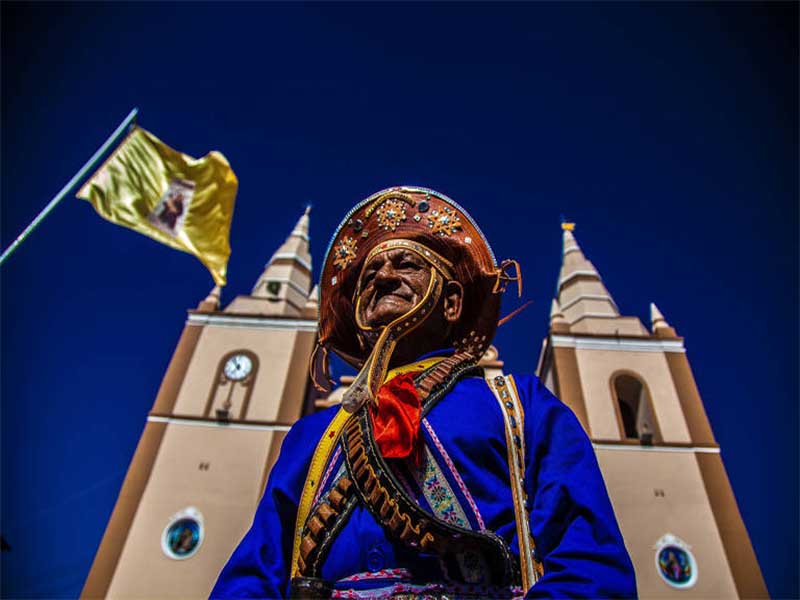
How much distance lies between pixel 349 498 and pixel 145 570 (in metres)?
13.4

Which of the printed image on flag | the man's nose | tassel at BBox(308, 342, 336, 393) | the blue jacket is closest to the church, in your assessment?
the printed image on flag

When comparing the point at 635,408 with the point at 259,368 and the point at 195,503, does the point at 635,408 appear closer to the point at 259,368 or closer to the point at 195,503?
the point at 259,368

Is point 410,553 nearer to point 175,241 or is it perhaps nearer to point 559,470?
point 559,470

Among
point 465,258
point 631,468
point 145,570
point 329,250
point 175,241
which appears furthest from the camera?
point 631,468

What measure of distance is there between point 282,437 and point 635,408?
36.3ft

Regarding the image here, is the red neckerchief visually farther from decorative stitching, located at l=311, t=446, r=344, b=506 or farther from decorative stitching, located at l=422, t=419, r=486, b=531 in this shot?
decorative stitching, located at l=311, t=446, r=344, b=506

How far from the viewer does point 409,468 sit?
7.38ft

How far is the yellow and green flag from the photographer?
9656 millimetres

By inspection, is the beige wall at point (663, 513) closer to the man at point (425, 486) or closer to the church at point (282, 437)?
the church at point (282, 437)

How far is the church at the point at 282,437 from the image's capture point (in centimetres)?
1312

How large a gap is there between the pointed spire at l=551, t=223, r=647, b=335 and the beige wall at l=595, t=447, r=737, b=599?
4.68 m

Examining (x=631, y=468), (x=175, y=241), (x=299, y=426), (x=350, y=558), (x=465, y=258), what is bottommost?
(x=350, y=558)

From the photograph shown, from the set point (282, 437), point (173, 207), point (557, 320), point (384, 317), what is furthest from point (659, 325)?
point (384, 317)

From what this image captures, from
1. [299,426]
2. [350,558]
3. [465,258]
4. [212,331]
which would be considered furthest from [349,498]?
[212,331]
